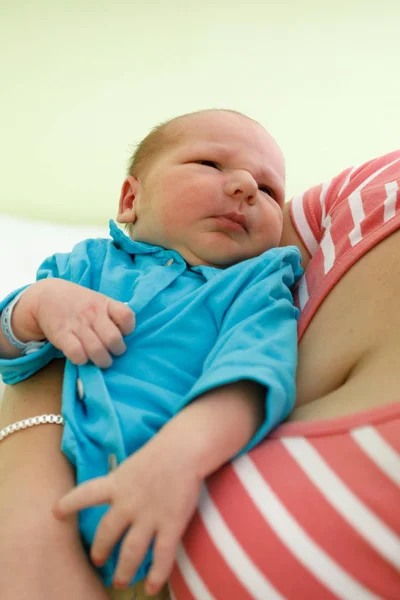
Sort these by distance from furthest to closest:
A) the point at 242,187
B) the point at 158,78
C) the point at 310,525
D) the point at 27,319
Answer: the point at 158,78, the point at 242,187, the point at 27,319, the point at 310,525

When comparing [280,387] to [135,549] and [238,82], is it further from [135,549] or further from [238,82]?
[238,82]

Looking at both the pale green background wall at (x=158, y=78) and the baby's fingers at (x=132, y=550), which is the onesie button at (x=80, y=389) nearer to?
the baby's fingers at (x=132, y=550)

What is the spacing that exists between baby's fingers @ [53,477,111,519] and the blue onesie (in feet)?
0.19

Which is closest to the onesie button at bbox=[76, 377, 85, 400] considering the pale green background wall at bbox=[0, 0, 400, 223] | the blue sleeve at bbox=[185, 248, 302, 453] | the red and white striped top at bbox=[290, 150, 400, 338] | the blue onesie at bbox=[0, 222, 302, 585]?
the blue onesie at bbox=[0, 222, 302, 585]

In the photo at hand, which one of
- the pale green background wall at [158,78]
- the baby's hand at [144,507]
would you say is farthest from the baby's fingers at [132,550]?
the pale green background wall at [158,78]

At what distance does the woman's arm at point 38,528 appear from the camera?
393 mm

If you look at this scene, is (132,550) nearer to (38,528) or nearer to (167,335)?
(38,528)

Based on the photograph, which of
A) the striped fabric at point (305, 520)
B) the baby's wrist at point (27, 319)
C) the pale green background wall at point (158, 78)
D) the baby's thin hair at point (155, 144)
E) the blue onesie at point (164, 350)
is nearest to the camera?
the striped fabric at point (305, 520)

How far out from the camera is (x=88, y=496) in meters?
0.40

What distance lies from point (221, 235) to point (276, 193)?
0.17 meters

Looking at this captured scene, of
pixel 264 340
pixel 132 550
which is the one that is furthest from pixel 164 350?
pixel 132 550

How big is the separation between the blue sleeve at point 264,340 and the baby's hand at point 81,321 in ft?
0.33

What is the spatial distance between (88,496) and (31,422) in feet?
0.52

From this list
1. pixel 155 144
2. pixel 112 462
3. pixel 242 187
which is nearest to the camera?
pixel 112 462
